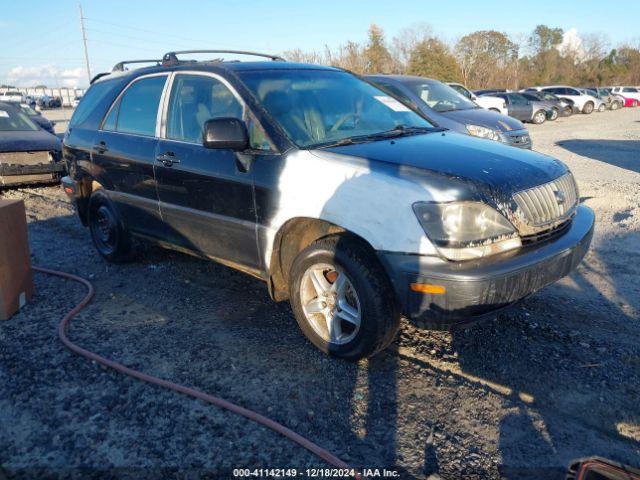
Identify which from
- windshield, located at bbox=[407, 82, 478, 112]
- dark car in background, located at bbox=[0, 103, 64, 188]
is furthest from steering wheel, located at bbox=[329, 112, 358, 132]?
dark car in background, located at bbox=[0, 103, 64, 188]

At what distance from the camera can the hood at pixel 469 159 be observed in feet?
9.87

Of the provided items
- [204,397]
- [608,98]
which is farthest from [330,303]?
[608,98]

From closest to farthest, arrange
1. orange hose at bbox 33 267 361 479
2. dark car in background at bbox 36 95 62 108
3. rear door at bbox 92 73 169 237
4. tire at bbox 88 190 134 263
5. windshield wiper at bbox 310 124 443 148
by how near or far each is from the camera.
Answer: orange hose at bbox 33 267 361 479
windshield wiper at bbox 310 124 443 148
rear door at bbox 92 73 169 237
tire at bbox 88 190 134 263
dark car in background at bbox 36 95 62 108

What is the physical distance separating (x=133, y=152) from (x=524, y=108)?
23068 millimetres

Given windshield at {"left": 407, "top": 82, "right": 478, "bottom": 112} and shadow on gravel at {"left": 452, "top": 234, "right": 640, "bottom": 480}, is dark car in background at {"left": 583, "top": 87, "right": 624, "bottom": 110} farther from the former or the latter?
shadow on gravel at {"left": 452, "top": 234, "right": 640, "bottom": 480}

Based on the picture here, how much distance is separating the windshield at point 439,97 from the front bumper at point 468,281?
6.87 m

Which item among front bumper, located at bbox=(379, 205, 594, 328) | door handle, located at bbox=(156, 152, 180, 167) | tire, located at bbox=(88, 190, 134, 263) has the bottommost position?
tire, located at bbox=(88, 190, 134, 263)

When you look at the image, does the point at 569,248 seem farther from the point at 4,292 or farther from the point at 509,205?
the point at 4,292

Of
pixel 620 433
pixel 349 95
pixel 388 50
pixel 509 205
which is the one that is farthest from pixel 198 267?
pixel 388 50

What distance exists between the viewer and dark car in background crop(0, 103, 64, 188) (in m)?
9.21

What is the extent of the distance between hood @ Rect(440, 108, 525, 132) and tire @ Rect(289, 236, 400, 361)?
20.8 ft

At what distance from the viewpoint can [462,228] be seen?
2.82m

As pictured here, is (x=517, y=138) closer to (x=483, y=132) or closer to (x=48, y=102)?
(x=483, y=132)

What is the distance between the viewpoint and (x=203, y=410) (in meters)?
2.92
